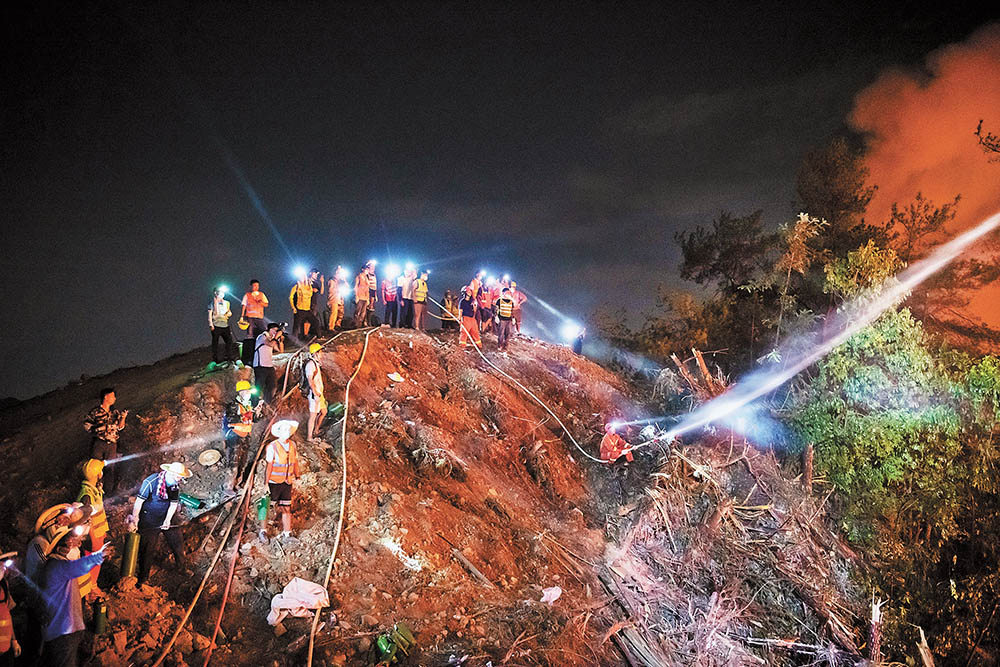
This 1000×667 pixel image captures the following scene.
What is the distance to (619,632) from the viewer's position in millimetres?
7480

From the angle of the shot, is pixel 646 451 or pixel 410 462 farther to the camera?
pixel 646 451

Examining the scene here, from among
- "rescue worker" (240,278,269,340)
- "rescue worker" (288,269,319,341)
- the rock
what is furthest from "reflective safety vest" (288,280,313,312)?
the rock

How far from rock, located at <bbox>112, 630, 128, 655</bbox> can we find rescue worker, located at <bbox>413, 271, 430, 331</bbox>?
10341 millimetres

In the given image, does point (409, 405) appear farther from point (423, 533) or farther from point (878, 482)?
point (878, 482)

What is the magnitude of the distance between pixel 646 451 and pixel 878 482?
4.78 meters

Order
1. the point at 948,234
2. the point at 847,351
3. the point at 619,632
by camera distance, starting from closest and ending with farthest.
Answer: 1. the point at 619,632
2. the point at 847,351
3. the point at 948,234

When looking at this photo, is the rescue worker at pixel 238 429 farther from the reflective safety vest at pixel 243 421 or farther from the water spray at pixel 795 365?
the water spray at pixel 795 365

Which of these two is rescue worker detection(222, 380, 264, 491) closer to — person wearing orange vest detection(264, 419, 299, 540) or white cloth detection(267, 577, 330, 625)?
person wearing orange vest detection(264, 419, 299, 540)

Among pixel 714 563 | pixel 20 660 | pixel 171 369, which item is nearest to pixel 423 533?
pixel 20 660

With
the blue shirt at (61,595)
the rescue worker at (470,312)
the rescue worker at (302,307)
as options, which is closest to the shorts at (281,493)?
the blue shirt at (61,595)

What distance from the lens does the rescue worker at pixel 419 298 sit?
48.9 ft

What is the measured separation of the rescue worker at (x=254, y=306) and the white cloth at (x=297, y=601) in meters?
6.35

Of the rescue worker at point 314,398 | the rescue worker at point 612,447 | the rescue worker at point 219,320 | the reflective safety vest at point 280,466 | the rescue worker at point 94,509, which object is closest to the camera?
the rescue worker at point 94,509

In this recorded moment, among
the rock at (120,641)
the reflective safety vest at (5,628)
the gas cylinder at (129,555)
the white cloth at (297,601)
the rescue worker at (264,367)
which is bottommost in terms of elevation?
the white cloth at (297,601)
